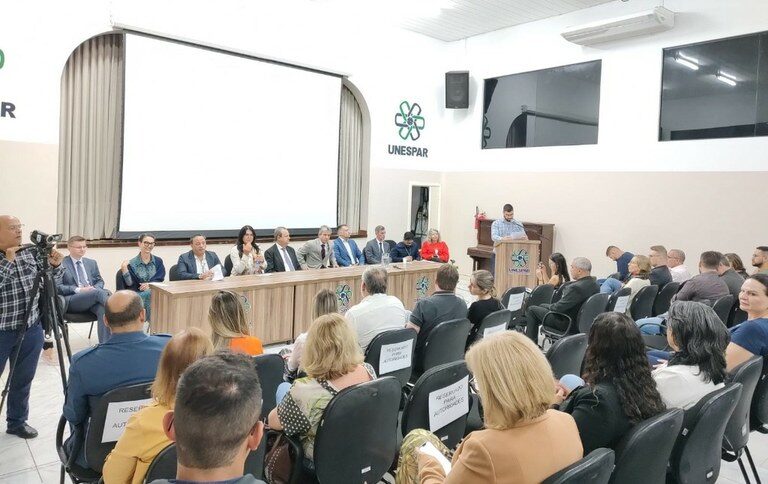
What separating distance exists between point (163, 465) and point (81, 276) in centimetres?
465

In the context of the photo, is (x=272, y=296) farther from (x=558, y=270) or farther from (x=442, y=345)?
(x=558, y=270)

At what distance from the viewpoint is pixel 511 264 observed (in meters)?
8.88

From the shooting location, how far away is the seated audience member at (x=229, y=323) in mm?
2803

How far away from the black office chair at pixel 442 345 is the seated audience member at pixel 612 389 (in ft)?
4.98

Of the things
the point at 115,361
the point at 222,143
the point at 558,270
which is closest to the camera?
the point at 115,361

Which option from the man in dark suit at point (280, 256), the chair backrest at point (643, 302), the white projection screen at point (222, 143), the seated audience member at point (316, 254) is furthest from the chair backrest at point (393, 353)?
the white projection screen at point (222, 143)

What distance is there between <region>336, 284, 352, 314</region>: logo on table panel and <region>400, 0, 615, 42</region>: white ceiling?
5671mm

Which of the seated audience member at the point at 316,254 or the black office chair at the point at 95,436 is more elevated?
the seated audience member at the point at 316,254

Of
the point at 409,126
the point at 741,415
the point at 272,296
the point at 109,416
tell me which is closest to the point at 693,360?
the point at 741,415

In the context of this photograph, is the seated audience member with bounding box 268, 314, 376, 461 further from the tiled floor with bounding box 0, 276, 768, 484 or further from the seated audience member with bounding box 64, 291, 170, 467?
the tiled floor with bounding box 0, 276, 768, 484

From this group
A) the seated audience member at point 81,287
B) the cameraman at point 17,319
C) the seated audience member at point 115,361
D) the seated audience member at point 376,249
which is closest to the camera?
the seated audience member at point 115,361

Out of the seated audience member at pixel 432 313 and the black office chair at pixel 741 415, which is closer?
the black office chair at pixel 741 415

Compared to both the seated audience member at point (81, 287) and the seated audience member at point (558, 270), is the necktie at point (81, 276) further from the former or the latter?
the seated audience member at point (558, 270)

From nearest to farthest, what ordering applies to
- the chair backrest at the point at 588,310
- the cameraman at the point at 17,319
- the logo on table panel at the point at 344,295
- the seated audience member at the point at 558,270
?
the cameraman at the point at 17,319, the chair backrest at the point at 588,310, the seated audience member at the point at 558,270, the logo on table panel at the point at 344,295
